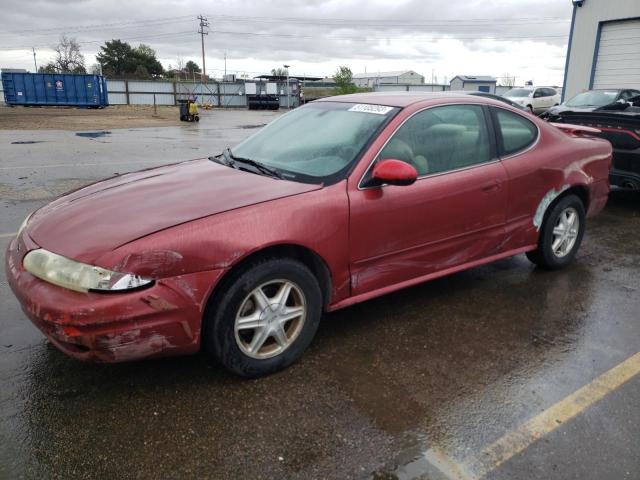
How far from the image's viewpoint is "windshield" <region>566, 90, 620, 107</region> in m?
13.5

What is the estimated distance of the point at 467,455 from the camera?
232 centimetres

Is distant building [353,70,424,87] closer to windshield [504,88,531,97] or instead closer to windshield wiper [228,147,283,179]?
windshield [504,88,531,97]

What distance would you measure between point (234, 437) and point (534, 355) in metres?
1.90

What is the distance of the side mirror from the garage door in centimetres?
1638

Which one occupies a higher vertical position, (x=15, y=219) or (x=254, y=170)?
(x=254, y=170)

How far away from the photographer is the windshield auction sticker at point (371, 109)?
137 inches

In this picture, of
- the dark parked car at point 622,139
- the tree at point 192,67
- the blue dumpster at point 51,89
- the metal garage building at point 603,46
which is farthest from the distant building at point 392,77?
the dark parked car at point 622,139

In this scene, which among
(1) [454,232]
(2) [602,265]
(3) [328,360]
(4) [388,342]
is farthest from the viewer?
(2) [602,265]

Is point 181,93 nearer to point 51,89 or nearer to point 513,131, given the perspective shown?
point 51,89

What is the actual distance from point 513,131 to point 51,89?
3855cm

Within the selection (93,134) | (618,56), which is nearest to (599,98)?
(618,56)

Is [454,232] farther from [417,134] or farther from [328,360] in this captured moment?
[328,360]

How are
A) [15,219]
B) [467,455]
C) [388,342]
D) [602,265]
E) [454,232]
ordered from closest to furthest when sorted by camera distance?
[467,455] < [388,342] < [454,232] < [602,265] < [15,219]

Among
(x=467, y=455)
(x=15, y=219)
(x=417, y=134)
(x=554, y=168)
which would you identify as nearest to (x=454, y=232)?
(x=417, y=134)
